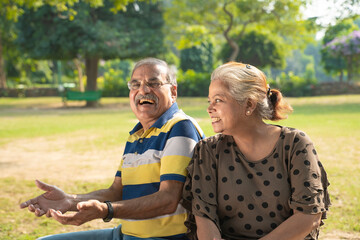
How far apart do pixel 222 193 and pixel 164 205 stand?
11.3 inches

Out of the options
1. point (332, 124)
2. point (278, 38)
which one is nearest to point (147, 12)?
point (332, 124)

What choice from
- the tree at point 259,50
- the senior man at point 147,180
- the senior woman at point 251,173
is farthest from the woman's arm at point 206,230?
the tree at point 259,50

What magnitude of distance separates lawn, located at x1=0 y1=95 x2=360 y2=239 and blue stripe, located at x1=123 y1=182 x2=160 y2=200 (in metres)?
2.57

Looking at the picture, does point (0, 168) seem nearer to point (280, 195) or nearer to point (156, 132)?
point (156, 132)

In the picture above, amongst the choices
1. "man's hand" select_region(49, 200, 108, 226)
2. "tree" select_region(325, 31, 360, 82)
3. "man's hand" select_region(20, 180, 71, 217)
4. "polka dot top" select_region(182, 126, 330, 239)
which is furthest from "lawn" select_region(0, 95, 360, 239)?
"tree" select_region(325, 31, 360, 82)

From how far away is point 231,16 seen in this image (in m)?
28.0

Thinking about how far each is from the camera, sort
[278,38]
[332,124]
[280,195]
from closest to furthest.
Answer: [280,195] → [332,124] → [278,38]

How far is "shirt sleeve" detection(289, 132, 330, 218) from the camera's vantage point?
198cm

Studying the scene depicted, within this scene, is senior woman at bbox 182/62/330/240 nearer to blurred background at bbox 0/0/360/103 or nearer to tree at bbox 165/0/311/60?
blurred background at bbox 0/0/360/103

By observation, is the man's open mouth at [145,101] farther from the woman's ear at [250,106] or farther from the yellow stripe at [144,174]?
the woman's ear at [250,106]

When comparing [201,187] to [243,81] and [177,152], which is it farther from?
[243,81]

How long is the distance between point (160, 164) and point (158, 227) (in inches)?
12.2

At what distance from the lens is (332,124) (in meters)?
13.3

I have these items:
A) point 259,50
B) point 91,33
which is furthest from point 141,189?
point 259,50
